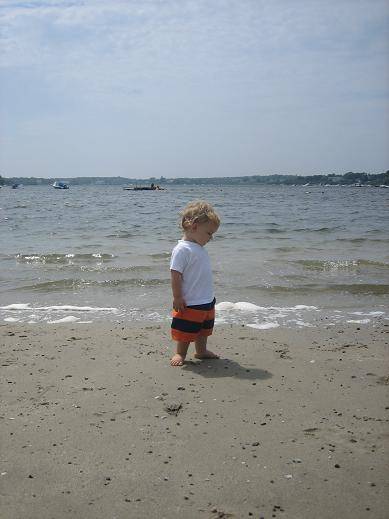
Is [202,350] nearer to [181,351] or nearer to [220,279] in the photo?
[181,351]

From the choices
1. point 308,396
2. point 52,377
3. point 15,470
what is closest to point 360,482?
point 308,396

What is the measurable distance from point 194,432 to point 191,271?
67.2 inches

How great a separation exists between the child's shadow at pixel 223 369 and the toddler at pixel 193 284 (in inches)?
4.4

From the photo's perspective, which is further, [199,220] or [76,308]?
[76,308]

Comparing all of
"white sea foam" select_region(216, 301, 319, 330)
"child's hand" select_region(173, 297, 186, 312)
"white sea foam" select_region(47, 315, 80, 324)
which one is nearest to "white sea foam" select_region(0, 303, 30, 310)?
"white sea foam" select_region(47, 315, 80, 324)

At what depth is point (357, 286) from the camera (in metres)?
8.00

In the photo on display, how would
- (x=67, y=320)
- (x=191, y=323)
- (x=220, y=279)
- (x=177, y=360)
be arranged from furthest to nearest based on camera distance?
(x=220, y=279) → (x=67, y=320) → (x=191, y=323) → (x=177, y=360)

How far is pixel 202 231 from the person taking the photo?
4.55 metres

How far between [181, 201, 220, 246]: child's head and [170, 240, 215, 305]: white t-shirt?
0.10 metres

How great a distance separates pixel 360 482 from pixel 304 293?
5.17m

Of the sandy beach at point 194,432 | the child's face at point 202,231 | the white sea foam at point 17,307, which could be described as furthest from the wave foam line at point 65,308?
the child's face at point 202,231

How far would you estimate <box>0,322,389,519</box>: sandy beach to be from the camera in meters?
2.43

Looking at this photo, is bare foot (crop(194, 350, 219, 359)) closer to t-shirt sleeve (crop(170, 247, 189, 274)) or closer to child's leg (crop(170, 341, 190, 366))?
child's leg (crop(170, 341, 190, 366))

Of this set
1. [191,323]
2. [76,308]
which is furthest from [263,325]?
[76,308]
